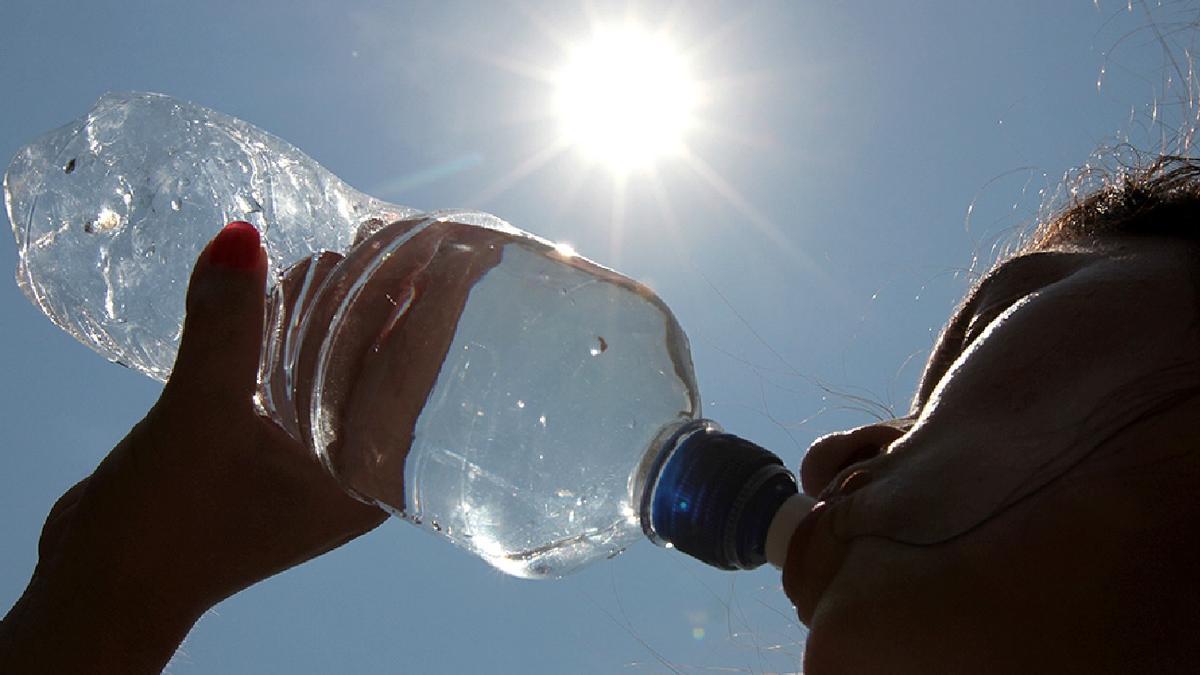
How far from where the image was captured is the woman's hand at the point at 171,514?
5.00ft

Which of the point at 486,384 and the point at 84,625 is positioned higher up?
the point at 486,384

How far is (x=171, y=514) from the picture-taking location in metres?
1.62

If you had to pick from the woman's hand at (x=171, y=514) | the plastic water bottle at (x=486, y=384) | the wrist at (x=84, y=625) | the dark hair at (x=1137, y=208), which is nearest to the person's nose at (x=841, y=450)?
the plastic water bottle at (x=486, y=384)

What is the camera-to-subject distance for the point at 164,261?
2.53 metres

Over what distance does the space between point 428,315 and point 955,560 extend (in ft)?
3.56

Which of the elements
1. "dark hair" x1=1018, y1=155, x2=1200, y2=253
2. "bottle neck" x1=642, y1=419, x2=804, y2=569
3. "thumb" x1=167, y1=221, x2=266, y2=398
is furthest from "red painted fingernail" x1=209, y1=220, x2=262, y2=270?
"dark hair" x1=1018, y1=155, x2=1200, y2=253

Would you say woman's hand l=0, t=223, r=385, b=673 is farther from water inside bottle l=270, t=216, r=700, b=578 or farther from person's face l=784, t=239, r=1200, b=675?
person's face l=784, t=239, r=1200, b=675

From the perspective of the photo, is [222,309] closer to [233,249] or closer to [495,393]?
[233,249]

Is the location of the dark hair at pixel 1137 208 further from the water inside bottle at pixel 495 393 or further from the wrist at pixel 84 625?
the wrist at pixel 84 625

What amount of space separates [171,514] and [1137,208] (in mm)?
1899

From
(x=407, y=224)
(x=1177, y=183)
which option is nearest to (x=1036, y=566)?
(x=1177, y=183)

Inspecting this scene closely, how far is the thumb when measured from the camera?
153 centimetres

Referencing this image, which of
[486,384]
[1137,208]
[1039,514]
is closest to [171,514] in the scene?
[486,384]

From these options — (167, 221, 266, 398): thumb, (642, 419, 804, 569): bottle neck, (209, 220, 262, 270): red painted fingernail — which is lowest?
(642, 419, 804, 569): bottle neck
